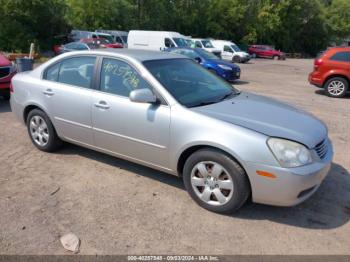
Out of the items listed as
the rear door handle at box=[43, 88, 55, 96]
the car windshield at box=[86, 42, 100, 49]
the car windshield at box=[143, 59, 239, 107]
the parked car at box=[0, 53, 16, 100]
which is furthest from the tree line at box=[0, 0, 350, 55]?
the car windshield at box=[143, 59, 239, 107]

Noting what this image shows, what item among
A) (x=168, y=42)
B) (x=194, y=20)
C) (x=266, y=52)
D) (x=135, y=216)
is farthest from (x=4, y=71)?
(x=194, y=20)

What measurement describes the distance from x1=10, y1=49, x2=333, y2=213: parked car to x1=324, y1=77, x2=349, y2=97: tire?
827cm

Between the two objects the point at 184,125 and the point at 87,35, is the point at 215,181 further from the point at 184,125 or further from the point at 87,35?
the point at 87,35

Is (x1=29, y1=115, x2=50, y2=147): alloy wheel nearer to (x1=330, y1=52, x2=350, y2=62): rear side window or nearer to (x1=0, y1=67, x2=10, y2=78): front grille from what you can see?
(x1=0, y1=67, x2=10, y2=78): front grille

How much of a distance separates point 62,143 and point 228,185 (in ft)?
9.34

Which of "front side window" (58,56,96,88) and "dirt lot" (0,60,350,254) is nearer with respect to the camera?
"dirt lot" (0,60,350,254)

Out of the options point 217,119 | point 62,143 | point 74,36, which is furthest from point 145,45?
point 217,119

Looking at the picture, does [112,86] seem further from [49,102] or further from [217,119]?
[217,119]

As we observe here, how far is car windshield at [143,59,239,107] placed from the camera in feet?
13.7

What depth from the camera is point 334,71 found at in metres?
11.7

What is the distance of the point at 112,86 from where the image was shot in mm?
4484

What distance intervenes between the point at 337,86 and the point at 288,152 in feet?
31.3

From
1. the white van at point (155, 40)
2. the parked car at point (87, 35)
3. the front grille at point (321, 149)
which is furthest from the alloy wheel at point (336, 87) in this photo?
the parked car at point (87, 35)

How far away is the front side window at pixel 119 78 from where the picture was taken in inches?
170
